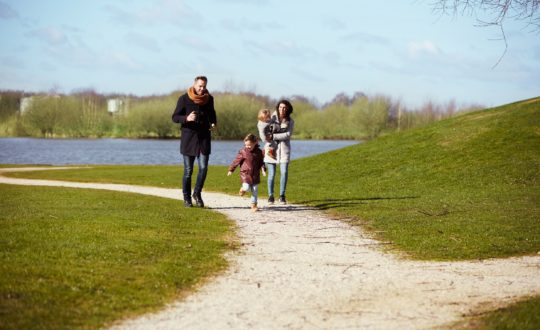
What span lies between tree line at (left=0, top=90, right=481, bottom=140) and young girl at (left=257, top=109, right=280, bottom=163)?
295 feet

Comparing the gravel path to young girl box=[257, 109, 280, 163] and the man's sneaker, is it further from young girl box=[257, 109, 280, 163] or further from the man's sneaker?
young girl box=[257, 109, 280, 163]

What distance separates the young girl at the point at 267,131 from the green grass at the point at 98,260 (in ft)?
7.59

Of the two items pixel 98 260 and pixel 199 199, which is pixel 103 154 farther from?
pixel 98 260

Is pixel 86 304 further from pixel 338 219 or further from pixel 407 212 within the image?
pixel 407 212

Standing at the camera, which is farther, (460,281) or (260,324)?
(460,281)

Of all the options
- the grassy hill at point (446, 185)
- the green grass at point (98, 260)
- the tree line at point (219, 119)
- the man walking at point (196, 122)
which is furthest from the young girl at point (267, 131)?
the tree line at point (219, 119)

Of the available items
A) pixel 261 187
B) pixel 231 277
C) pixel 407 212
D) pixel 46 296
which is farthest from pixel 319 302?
pixel 261 187

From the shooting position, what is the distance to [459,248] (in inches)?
445

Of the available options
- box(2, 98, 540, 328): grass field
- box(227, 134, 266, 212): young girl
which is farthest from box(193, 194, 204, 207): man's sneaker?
box(227, 134, 266, 212): young girl

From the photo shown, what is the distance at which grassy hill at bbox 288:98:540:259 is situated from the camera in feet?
41.0

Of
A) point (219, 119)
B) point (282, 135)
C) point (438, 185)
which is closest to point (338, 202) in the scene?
point (282, 135)

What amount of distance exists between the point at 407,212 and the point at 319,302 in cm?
941

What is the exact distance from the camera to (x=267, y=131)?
16641 mm

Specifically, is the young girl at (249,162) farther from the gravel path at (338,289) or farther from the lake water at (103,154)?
the lake water at (103,154)
